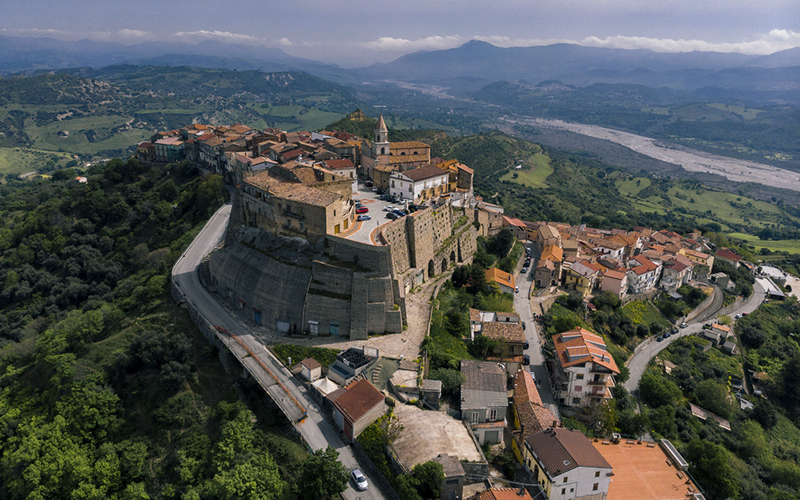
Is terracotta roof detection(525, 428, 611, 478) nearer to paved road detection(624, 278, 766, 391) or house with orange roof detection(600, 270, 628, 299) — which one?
paved road detection(624, 278, 766, 391)

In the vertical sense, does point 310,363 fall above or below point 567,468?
above

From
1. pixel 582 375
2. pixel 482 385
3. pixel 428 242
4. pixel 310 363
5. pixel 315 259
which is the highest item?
pixel 315 259

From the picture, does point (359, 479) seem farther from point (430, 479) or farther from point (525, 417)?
→ point (525, 417)

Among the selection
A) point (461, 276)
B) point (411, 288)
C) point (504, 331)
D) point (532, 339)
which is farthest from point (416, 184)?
point (532, 339)

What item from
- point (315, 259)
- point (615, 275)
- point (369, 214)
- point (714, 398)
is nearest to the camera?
point (315, 259)

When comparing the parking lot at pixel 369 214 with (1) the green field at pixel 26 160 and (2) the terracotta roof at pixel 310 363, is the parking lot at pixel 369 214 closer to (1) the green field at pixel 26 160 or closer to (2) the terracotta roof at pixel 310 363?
(2) the terracotta roof at pixel 310 363

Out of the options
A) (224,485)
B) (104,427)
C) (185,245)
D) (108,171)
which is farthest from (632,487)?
(108,171)

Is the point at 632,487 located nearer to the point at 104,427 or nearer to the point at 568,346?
the point at 568,346
